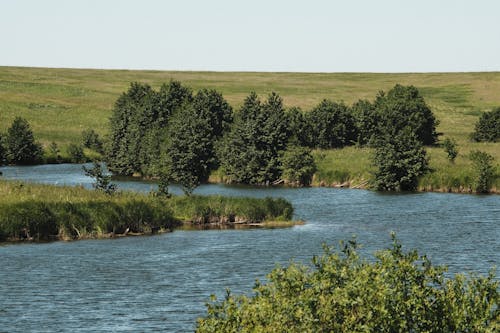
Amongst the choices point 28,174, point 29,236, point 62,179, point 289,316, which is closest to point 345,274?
point 289,316

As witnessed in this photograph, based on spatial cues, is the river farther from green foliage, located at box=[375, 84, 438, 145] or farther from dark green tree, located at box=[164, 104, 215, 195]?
green foliage, located at box=[375, 84, 438, 145]

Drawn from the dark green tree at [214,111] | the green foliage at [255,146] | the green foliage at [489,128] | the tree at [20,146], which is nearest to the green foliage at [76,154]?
the tree at [20,146]

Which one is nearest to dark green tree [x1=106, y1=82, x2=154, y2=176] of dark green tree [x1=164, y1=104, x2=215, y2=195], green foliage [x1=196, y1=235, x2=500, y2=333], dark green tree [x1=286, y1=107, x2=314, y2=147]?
dark green tree [x1=164, y1=104, x2=215, y2=195]

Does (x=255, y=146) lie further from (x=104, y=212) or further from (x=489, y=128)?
(x=104, y=212)

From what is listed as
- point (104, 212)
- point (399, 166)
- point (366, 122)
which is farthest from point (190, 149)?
point (104, 212)

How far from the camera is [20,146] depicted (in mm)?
145250

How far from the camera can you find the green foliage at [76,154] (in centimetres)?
15188

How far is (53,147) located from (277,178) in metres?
48.3

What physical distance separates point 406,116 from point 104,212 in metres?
77.2

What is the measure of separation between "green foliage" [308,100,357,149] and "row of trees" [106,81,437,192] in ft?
0.45

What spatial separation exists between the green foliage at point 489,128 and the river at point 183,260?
55.8 metres

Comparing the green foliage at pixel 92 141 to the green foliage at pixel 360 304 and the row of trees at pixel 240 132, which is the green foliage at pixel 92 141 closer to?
the row of trees at pixel 240 132

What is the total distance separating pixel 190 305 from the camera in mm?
45844

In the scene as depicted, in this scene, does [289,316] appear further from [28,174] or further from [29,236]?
[28,174]
